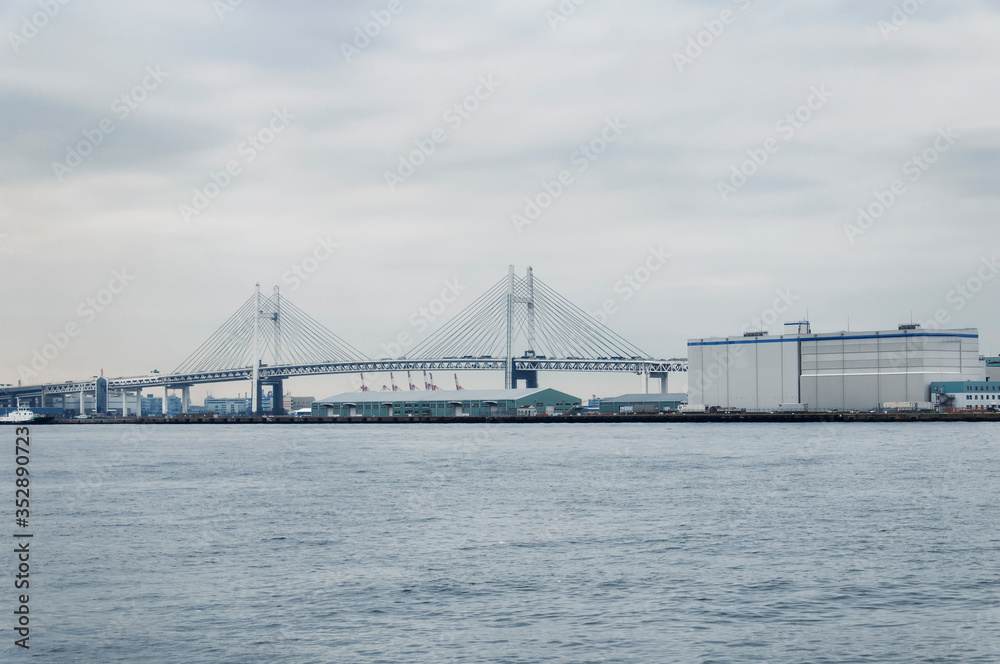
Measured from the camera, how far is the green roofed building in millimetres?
80062

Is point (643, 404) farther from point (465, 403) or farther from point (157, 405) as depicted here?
point (157, 405)

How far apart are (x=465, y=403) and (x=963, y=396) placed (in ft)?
113

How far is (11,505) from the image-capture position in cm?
2127

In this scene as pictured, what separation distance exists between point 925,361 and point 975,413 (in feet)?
15.0

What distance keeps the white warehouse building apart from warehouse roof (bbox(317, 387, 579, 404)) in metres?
11.1

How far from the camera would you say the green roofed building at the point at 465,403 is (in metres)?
80.1

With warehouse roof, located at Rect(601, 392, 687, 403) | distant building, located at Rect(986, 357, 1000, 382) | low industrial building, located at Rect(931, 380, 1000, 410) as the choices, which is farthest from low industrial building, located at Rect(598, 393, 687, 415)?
distant building, located at Rect(986, 357, 1000, 382)

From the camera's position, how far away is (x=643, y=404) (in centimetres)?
8725

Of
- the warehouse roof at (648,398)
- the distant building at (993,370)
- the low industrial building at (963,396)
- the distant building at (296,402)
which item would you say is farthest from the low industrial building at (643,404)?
the distant building at (296,402)

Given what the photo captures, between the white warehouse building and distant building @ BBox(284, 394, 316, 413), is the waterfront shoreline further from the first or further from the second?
distant building @ BBox(284, 394, 316, 413)

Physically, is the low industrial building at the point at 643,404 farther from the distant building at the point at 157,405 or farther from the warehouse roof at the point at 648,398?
the distant building at the point at 157,405

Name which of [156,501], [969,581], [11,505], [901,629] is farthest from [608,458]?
[901,629]

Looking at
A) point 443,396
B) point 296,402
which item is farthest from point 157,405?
point 443,396

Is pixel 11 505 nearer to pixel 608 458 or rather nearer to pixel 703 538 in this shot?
pixel 703 538
